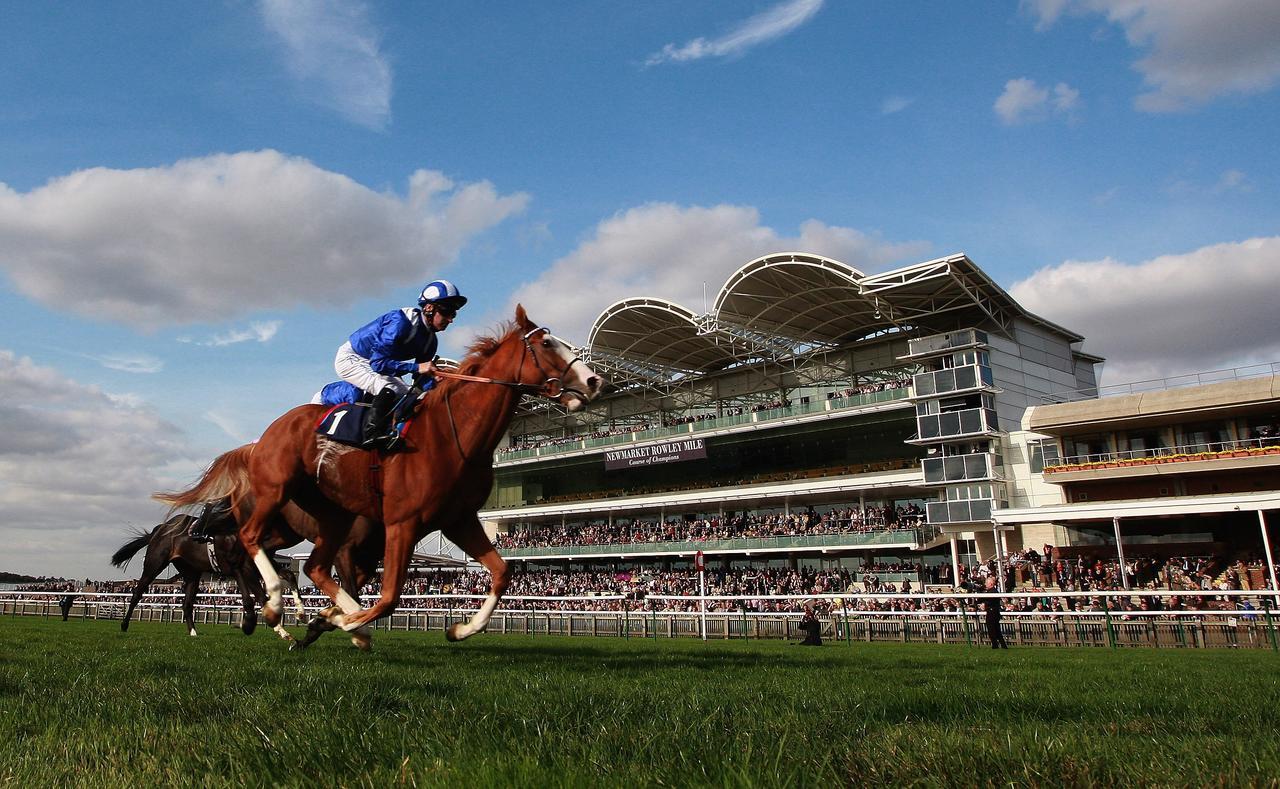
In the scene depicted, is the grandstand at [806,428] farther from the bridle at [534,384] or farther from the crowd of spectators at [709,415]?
the bridle at [534,384]

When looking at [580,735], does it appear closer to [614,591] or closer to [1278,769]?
[1278,769]

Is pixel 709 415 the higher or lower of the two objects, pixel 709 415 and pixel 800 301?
the lower

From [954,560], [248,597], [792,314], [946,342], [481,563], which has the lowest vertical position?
[954,560]

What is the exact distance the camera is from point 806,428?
4553cm

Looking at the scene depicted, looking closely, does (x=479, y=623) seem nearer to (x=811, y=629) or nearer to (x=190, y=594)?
(x=190, y=594)

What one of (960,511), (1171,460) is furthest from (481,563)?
(1171,460)

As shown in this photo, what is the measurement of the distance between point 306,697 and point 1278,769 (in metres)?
3.45

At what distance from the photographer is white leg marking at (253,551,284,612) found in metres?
6.96

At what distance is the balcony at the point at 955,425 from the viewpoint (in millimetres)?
37812

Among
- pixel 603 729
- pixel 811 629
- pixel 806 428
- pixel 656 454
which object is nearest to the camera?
pixel 603 729

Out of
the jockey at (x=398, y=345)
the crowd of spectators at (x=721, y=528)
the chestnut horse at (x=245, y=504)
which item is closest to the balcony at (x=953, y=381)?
the crowd of spectators at (x=721, y=528)

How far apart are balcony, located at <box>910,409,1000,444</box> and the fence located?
1570 cm

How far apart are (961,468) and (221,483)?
1367 inches

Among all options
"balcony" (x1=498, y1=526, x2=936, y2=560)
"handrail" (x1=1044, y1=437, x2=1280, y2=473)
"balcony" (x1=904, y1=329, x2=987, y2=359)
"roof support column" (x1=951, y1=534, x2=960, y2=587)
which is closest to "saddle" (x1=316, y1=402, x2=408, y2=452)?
"balcony" (x1=498, y1=526, x2=936, y2=560)
